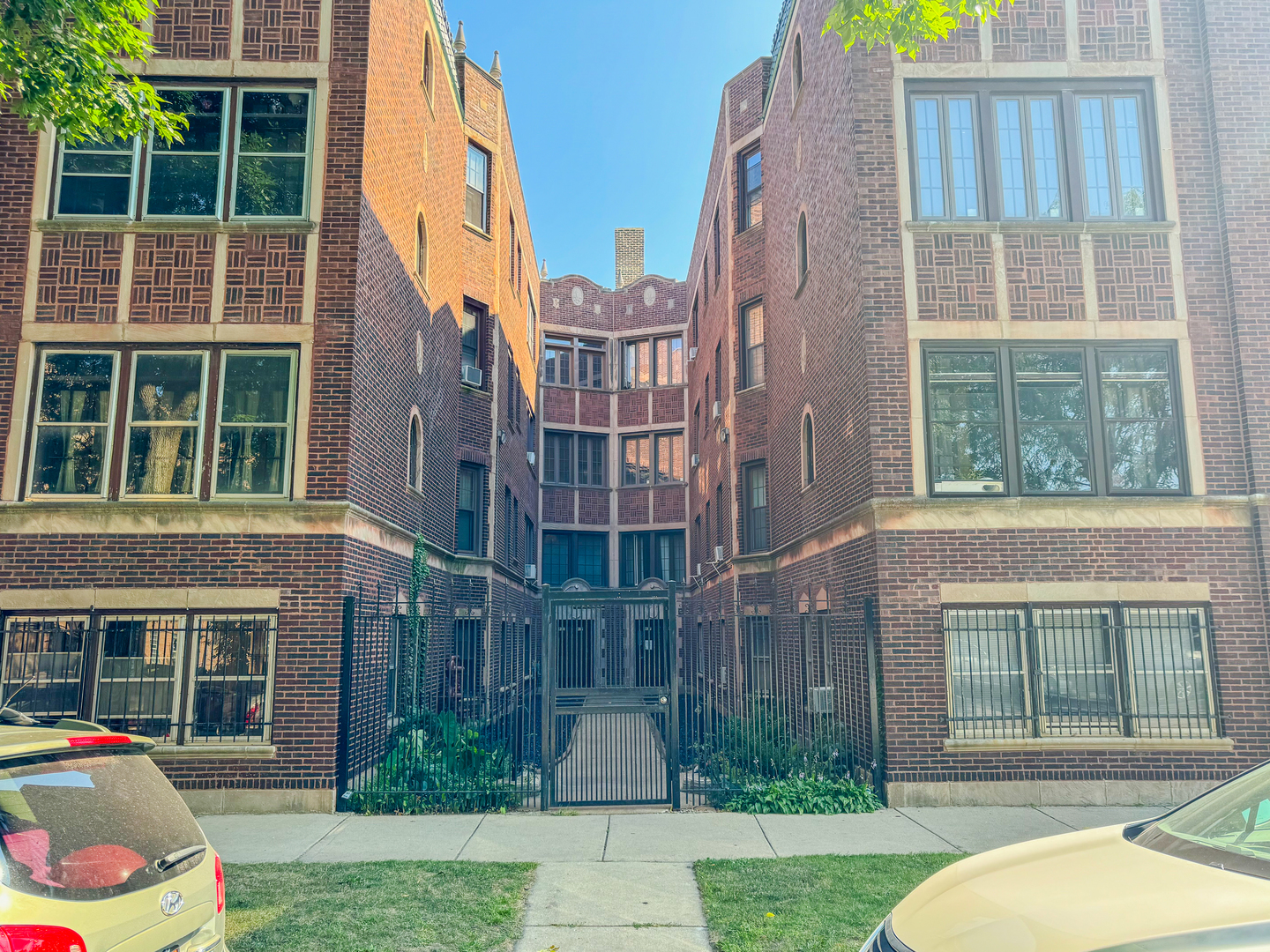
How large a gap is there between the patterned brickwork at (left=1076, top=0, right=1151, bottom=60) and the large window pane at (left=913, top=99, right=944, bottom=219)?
7.07 feet

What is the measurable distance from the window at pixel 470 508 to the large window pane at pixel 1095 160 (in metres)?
13.1

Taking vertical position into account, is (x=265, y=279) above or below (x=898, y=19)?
below

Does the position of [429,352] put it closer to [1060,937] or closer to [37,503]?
[37,503]

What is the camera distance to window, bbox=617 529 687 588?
33.4 m

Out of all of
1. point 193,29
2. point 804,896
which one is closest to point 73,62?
point 193,29

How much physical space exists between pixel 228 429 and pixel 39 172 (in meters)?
4.29

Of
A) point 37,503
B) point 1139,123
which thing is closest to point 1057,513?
point 1139,123

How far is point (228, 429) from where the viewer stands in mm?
11445

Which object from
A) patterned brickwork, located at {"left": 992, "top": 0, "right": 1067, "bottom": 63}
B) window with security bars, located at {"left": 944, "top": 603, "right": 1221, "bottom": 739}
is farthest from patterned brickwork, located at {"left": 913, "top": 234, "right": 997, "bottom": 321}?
window with security bars, located at {"left": 944, "top": 603, "right": 1221, "bottom": 739}

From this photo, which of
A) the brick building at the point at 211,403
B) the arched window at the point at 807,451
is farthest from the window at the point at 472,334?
the arched window at the point at 807,451

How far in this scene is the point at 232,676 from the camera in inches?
428

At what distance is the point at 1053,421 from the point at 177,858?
10987 mm

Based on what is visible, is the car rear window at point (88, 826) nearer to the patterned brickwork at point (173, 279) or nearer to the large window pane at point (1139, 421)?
the patterned brickwork at point (173, 279)

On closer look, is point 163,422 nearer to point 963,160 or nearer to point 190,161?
point 190,161
